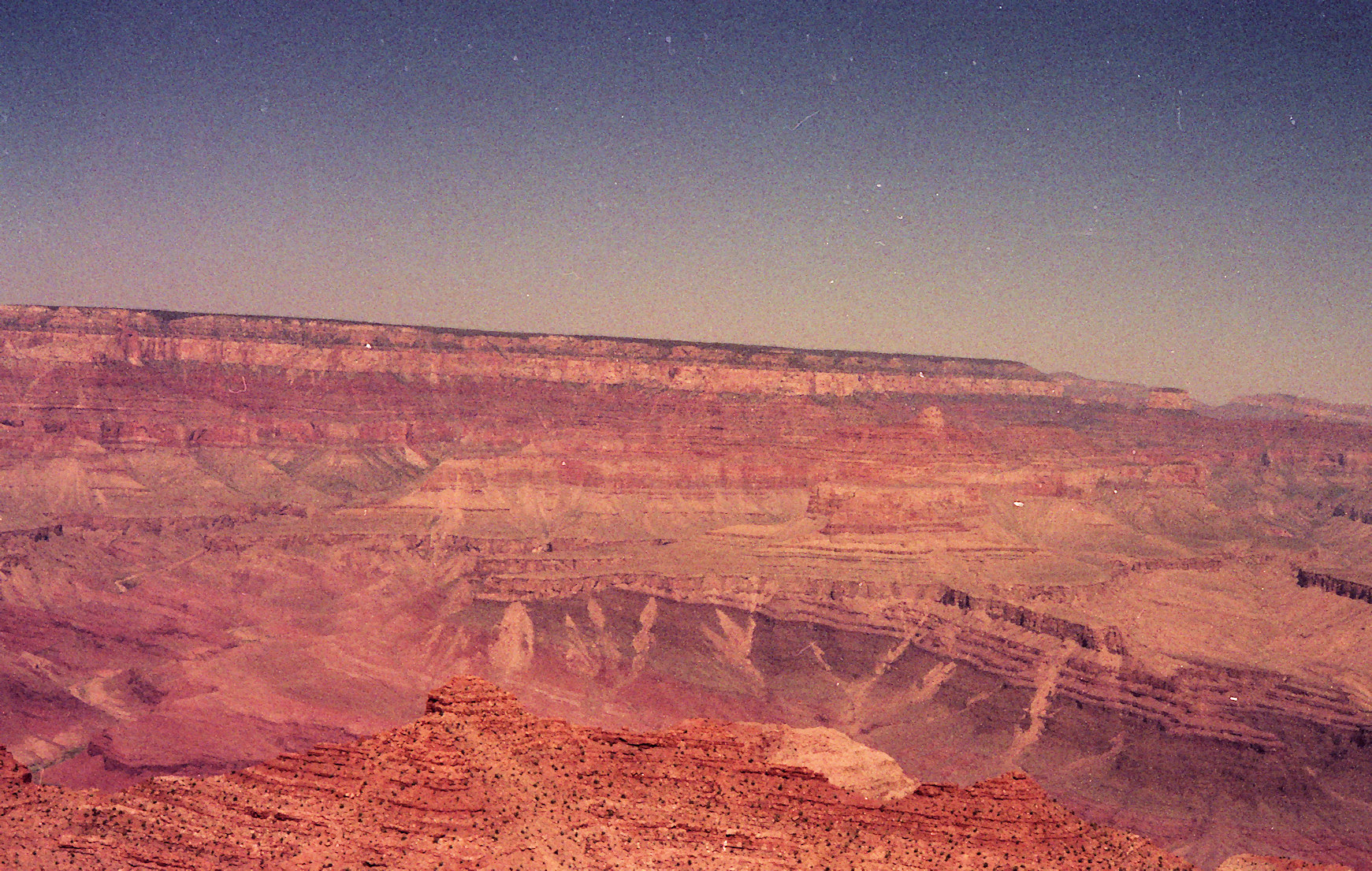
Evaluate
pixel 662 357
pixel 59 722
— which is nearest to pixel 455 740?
pixel 59 722

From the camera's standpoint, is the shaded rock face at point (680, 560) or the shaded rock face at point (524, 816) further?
the shaded rock face at point (680, 560)

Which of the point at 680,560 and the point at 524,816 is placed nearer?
the point at 524,816

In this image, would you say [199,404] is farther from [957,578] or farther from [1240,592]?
[1240,592]

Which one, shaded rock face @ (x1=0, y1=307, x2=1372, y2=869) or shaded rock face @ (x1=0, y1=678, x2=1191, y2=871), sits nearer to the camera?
shaded rock face @ (x1=0, y1=678, x2=1191, y2=871)
